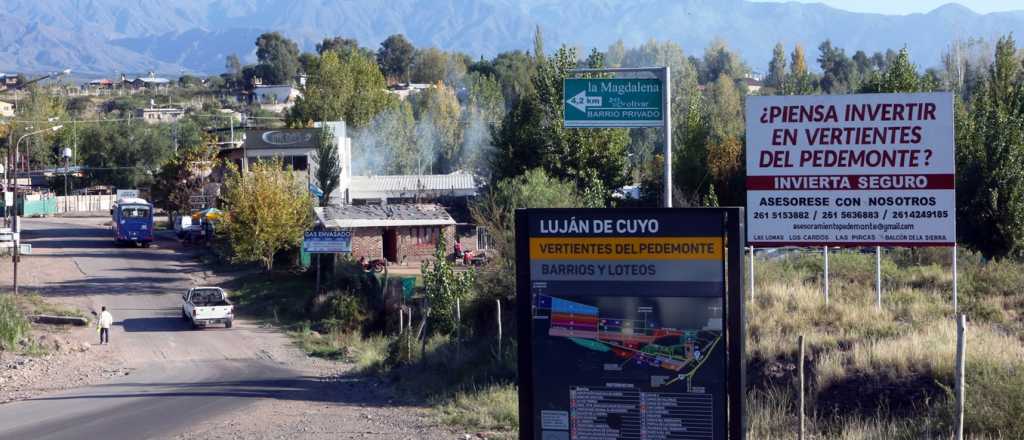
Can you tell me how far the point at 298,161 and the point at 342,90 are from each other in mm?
24480

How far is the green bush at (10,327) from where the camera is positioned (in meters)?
30.7

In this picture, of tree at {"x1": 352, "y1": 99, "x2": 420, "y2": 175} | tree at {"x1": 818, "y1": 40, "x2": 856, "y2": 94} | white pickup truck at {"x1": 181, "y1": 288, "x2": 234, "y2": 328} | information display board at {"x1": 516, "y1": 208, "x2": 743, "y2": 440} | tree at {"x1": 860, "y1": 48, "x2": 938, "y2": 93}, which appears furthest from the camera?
tree at {"x1": 818, "y1": 40, "x2": 856, "y2": 94}

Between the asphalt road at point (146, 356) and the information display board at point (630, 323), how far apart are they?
947 centimetres

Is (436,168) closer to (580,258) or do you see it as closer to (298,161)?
(298,161)

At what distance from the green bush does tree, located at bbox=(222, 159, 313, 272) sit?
14.7 metres

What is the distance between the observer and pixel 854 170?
12898 mm

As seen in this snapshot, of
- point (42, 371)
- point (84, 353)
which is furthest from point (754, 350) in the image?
point (84, 353)

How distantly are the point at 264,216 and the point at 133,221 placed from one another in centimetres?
1922

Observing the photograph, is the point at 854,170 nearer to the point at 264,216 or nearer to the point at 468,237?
the point at 264,216

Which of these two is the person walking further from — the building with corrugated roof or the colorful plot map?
the colorful plot map

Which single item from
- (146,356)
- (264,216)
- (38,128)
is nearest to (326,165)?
(264,216)

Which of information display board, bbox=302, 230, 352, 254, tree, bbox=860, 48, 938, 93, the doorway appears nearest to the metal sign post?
tree, bbox=860, 48, 938, 93

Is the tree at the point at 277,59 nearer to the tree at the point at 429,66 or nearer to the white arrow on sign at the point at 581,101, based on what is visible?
the tree at the point at 429,66

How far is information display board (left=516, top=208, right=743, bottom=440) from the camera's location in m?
8.00
